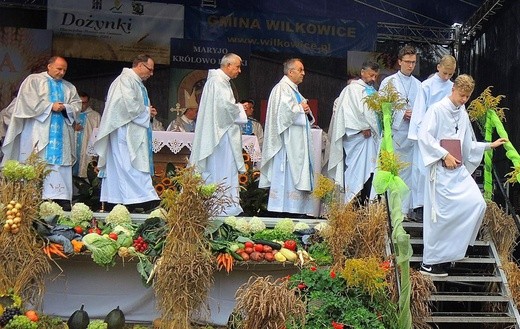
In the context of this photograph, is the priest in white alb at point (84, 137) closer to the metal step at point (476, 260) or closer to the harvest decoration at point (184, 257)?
the harvest decoration at point (184, 257)

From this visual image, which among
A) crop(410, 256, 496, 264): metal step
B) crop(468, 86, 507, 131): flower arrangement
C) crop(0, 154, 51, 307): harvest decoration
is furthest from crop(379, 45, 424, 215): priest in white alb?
crop(0, 154, 51, 307): harvest decoration

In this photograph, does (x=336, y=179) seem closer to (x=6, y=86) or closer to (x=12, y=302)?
(x=12, y=302)

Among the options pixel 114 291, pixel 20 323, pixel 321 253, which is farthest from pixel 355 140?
pixel 20 323

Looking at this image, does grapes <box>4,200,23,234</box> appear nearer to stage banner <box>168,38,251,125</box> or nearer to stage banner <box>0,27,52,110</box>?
stage banner <box>0,27,52,110</box>

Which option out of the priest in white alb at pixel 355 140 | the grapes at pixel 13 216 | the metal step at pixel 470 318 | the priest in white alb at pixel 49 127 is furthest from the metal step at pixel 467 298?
the priest in white alb at pixel 49 127

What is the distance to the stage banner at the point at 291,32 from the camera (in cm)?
1429

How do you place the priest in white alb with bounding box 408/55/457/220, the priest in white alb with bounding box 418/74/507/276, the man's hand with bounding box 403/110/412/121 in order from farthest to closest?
the man's hand with bounding box 403/110/412/121
the priest in white alb with bounding box 408/55/457/220
the priest in white alb with bounding box 418/74/507/276

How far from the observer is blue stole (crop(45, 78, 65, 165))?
355 inches

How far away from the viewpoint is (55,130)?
29.6 ft

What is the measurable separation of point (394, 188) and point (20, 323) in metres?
3.16

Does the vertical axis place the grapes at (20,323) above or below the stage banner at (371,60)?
below

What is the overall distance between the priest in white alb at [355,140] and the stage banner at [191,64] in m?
5.21

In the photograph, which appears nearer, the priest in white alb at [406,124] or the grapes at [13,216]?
the grapes at [13,216]

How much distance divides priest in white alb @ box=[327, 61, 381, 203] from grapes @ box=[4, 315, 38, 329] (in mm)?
3954
